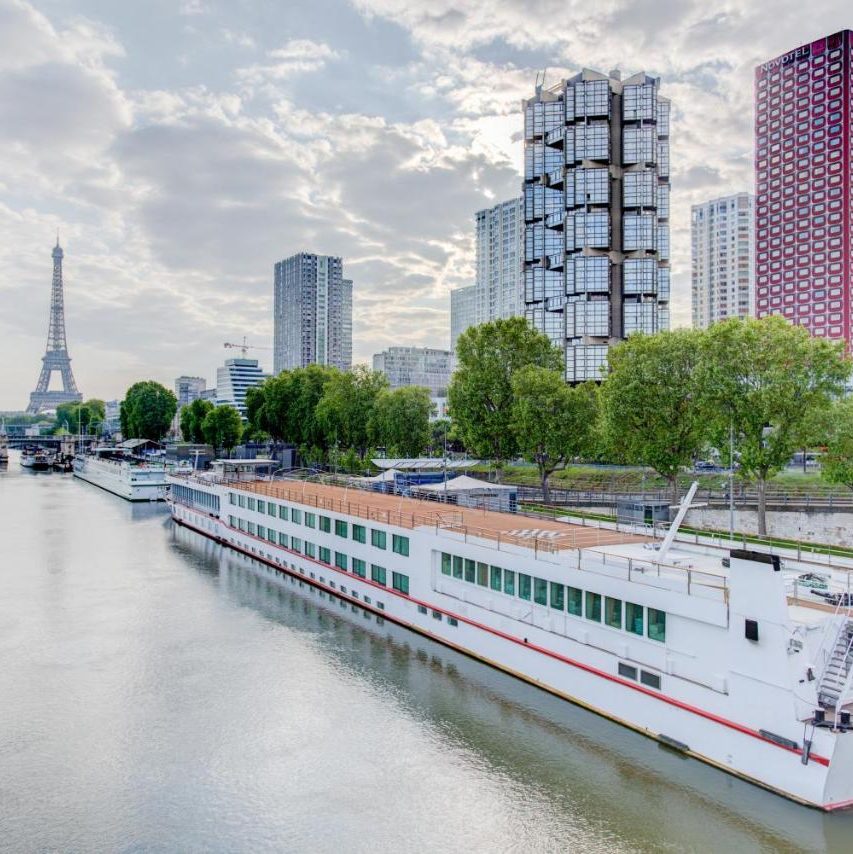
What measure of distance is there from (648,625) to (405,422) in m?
66.3

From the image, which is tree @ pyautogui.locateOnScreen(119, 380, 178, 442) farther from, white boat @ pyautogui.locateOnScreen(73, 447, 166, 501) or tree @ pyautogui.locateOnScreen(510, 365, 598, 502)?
tree @ pyautogui.locateOnScreen(510, 365, 598, 502)

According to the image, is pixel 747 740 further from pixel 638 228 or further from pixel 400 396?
pixel 638 228

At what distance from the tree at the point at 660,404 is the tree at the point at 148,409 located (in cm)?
13407

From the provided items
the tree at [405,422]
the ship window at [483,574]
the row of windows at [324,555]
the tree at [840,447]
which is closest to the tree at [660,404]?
the tree at [840,447]

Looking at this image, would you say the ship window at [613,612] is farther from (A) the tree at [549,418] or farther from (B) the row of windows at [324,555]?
(A) the tree at [549,418]

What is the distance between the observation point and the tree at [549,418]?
63375 mm

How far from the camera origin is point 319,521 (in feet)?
137

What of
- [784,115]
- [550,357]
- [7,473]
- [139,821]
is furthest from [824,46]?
[7,473]

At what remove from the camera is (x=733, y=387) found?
4403 cm

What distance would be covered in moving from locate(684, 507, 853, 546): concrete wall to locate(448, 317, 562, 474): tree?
26.2 meters

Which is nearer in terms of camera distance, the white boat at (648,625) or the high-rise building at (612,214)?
the white boat at (648,625)

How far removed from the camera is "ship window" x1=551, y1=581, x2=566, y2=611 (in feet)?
80.1

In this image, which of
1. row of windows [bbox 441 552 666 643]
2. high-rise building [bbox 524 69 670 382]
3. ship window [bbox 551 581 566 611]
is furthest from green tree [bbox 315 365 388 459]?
ship window [bbox 551 581 566 611]

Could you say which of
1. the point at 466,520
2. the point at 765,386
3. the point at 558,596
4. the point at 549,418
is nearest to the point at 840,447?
the point at 765,386
